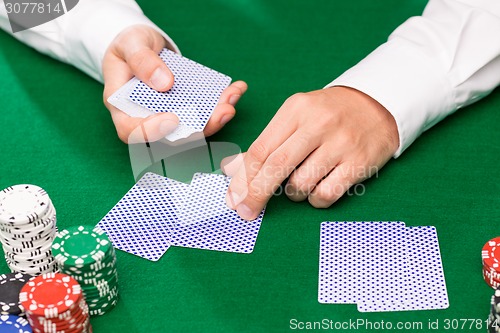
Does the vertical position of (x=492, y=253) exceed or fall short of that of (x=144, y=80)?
it falls short

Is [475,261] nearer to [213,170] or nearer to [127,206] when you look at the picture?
[213,170]

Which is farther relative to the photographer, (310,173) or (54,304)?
(310,173)

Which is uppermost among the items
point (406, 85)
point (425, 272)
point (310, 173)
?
point (406, 85)

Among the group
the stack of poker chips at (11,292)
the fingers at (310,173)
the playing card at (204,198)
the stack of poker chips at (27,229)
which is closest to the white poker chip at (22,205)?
the stack of poker chips at (27,229)

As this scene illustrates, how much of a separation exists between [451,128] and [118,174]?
2.95ft

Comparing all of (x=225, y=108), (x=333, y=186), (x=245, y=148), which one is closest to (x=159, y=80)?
(x=225, y=108)

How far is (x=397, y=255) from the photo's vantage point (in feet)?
5.90

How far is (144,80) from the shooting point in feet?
6.86

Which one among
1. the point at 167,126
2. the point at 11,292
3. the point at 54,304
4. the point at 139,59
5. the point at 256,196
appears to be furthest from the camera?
the point at 139,59

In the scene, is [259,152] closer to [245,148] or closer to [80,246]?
[245,148]

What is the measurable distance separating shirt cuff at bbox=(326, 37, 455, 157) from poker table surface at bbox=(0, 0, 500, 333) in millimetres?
74

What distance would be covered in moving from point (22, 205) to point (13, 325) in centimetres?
25

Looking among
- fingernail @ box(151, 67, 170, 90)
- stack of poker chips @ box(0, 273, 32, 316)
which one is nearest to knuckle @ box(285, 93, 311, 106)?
fingernail @ box(151, 67, 170, 90)

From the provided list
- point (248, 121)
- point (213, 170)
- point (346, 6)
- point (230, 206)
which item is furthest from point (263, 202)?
point (346, 6)
